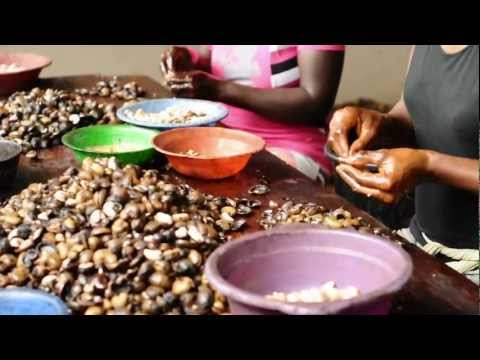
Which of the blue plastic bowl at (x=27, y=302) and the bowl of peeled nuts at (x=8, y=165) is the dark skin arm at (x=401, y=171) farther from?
the bowl of peeled nuts at (x=8, y=165)

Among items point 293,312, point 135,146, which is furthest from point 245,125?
point 293,312

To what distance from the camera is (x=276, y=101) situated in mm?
2473

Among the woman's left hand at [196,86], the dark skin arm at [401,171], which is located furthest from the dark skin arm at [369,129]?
the woman's left hand at [196,86]

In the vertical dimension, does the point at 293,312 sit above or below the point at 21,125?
above

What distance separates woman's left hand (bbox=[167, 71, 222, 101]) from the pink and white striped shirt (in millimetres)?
194

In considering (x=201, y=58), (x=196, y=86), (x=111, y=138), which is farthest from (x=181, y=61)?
(x=111, y=138)

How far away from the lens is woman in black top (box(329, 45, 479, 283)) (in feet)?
4.80

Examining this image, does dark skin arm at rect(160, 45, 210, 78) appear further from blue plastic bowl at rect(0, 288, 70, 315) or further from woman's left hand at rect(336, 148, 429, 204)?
blue plastic bowl at rect(0, 288, 70, 315)

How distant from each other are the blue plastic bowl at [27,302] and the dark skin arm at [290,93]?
4.68ft

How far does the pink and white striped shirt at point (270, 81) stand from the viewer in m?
2.54

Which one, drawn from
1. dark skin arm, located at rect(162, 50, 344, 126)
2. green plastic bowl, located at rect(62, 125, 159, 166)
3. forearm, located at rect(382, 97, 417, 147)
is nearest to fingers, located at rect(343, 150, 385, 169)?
forearm, located at rect(382, 97, 417, 147)
